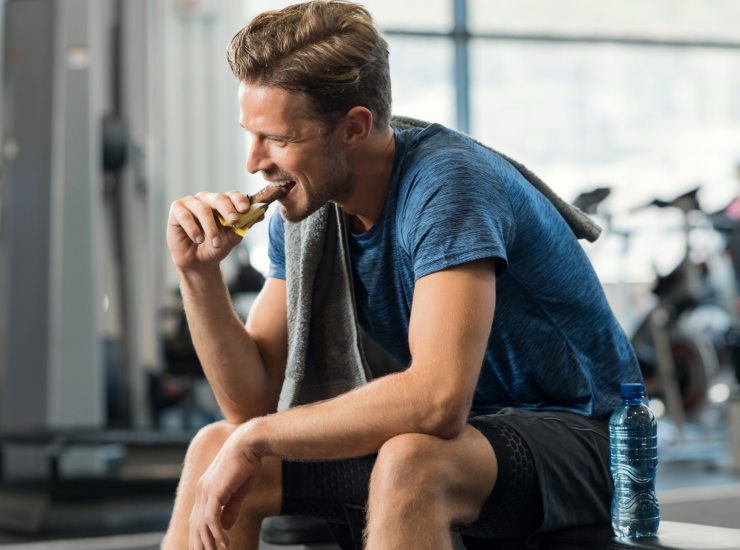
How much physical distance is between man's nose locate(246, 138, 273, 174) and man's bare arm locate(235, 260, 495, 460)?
11.2 inches

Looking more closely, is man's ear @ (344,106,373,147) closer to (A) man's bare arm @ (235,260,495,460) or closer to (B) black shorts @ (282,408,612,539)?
(A) man's bare arm @ (235,260,495,460)

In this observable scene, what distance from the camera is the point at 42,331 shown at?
11.0ft

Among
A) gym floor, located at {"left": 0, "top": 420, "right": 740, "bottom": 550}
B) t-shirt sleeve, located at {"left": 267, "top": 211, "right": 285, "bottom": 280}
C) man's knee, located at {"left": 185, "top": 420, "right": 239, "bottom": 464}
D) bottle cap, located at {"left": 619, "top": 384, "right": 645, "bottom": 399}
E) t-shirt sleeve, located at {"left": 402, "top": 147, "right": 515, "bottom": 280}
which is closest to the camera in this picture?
t-shirt sleeve, located at {"left": 402, "top": 147, "right": 515, "bottom": 280}

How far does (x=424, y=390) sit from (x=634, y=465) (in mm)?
329

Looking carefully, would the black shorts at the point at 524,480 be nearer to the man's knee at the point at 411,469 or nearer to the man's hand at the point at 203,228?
the man's knee at the point at 411,469

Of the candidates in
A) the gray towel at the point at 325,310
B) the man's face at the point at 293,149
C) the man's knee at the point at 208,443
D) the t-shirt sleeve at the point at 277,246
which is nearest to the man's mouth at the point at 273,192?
the man's face at the point at 293,149

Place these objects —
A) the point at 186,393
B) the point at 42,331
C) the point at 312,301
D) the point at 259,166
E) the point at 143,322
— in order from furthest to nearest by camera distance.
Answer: the point at 186,393 < the point at 143,322 < the point at 42,331 < the point at 312,301 < the point at 259,166

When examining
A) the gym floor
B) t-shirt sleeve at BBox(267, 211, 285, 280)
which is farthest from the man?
the gym floor

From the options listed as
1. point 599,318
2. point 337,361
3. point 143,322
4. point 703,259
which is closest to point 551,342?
point 599,318

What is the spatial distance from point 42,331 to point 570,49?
17.8ft

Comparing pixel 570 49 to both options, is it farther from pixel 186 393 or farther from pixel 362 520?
pixel 362 520

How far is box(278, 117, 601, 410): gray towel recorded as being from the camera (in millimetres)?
1500

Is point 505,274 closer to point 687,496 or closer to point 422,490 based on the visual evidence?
point 422,490

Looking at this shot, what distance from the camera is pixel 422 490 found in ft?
3.78
